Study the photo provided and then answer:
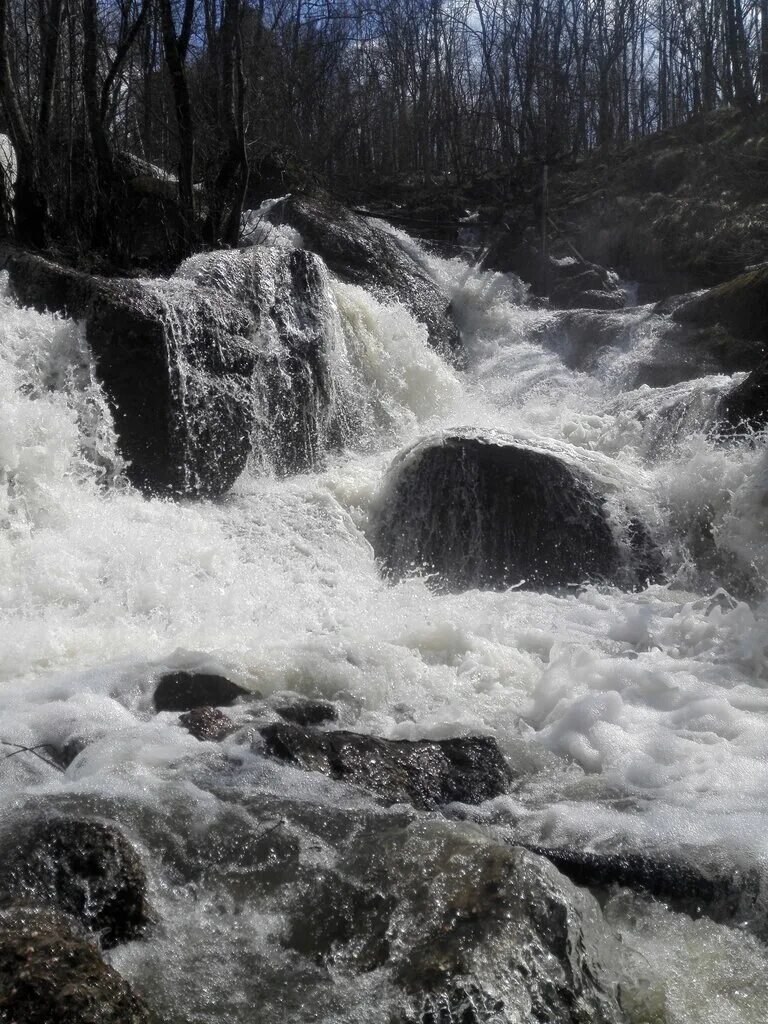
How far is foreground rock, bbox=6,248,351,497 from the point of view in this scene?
7125 millimetres

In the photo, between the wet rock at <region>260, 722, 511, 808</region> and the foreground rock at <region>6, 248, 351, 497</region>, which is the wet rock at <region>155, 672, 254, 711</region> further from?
the foreground rock at <region>6, 248, 351, 497</region>

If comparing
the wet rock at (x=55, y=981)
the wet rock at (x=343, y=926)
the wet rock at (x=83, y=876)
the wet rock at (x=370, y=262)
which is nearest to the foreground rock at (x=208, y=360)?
the wet rock at (x=370, y=262)

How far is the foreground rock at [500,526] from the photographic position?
7141 mm

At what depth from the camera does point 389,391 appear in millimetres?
10148

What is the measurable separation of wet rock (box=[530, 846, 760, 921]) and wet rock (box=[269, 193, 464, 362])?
970 cm

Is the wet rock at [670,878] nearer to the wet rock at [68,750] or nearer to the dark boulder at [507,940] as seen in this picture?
the dark boulder at [507,940]

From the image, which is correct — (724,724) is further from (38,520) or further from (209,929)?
(38,520)

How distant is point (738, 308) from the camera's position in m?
11.0

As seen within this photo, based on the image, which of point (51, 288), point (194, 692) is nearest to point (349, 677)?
point (194, 692)

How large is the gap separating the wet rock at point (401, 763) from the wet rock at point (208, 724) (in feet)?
0.65

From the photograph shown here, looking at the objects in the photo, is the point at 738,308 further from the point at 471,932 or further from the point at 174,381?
the point at 471,932

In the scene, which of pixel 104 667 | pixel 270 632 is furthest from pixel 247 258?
pixel 104 667

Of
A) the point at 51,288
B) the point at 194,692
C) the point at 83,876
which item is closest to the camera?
the point at 83,876

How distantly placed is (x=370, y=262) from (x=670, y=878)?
1057 centimetres
